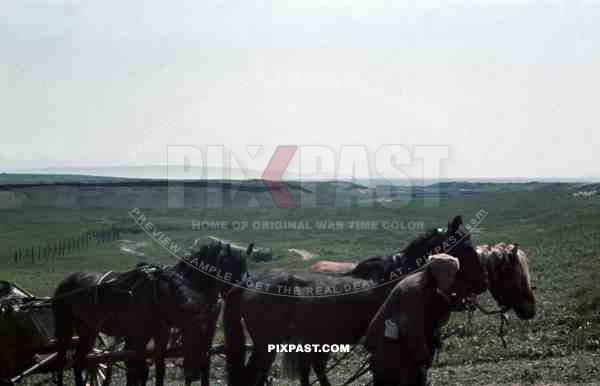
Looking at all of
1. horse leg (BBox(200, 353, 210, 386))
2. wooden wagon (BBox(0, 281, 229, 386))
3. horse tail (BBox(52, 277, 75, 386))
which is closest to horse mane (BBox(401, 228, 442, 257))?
horse leg (BBox(200, 353, 210, 386))

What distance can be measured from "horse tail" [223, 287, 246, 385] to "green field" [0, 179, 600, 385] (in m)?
2.58

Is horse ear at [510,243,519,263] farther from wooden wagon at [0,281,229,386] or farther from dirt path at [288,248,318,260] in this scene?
dirt path at [288,248,318,260]

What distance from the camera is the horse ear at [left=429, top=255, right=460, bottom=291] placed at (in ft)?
22.8

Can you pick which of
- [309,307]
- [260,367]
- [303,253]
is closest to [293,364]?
[260,367]

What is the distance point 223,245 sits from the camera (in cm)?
1097

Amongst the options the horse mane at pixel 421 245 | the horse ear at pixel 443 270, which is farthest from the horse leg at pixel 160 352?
the horse ear at pixel 443 270

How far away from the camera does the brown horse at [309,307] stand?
955cm

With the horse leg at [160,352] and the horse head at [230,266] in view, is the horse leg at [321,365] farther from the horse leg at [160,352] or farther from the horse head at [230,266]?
the horse leg at [160,352]

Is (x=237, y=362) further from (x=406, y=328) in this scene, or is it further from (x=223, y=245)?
(x=406, y=328)

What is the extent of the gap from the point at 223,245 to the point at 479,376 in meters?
4.34

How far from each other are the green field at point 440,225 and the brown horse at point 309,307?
2.60 meters

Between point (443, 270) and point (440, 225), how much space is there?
20584mm

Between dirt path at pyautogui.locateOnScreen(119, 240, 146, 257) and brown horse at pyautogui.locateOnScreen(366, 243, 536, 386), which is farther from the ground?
brown horse at pyautogui.locateOnScreen(366, 243, 536, 386)

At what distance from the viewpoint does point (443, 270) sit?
6945mm
